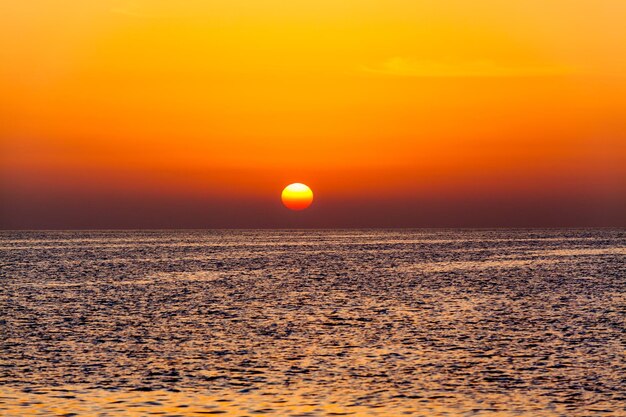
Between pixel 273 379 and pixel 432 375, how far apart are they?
4391 mm

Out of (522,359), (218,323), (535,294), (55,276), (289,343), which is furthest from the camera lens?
(55,276)

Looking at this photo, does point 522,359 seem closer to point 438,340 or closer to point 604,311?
point 438,340

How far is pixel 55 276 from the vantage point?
8406cm

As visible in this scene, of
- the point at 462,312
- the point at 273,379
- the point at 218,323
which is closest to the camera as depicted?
the point at 273,379

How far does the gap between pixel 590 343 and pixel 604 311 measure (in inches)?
550

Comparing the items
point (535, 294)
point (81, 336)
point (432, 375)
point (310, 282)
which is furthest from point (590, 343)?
point (310, 282)

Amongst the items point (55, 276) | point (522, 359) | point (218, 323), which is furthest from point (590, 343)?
point (55, 276)

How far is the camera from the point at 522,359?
29453 millimetres

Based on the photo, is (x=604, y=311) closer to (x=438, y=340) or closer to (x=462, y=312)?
(x=462, y=312)

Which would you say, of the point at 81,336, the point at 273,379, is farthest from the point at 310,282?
the point at 273,379

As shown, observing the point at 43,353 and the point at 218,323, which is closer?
the point at 43,353

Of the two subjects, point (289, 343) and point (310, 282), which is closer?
point (289, 343)

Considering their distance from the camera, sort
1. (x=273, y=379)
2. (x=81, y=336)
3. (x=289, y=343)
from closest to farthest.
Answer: (x=273, y=379) < (x=289, y=343) < (x=81, y=336)

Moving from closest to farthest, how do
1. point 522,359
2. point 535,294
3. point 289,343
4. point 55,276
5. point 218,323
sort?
point 522,359
point 289,343
point 218,323
point 535,294
point 55,276
